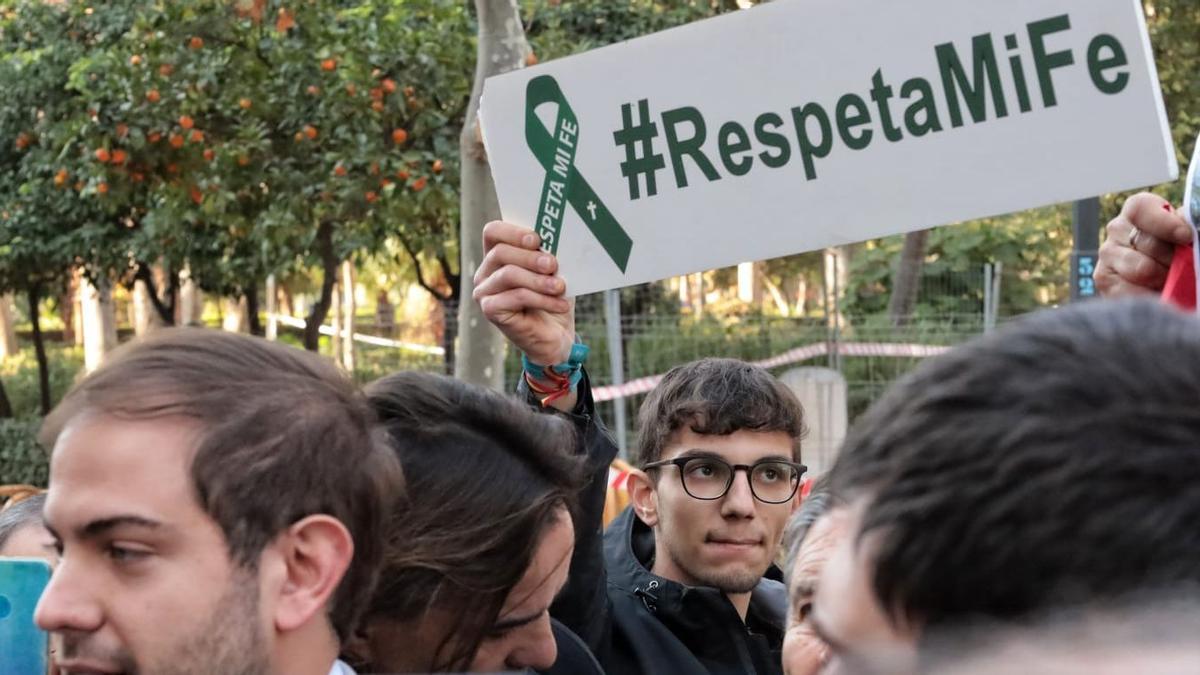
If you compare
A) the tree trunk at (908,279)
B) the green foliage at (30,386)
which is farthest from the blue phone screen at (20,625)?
the green foliage at (30,386)

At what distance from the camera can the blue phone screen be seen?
180 centimetres

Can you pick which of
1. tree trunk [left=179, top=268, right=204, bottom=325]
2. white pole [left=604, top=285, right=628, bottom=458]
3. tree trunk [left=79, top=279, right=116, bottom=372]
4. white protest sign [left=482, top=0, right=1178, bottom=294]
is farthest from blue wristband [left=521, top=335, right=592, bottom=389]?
tree trunk [left=179, top=268, right=204, bottom=325]

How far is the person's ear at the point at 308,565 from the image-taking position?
147 centimetres

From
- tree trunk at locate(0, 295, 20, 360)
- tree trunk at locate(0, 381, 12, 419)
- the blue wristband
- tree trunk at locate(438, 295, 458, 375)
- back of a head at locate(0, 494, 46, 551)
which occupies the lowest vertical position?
back of a head at locate(0, 494, 46, 551)

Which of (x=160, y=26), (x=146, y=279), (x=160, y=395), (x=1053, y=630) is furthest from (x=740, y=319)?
(x=1053, y=630)

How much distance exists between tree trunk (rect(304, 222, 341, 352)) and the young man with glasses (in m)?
6.80

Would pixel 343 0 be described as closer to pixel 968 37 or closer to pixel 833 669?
pixel 968 37

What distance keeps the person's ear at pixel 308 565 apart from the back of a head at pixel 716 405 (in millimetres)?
1624

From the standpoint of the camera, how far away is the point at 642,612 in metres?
2.79

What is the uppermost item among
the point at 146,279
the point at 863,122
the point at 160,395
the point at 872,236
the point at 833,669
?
the point at 146,279

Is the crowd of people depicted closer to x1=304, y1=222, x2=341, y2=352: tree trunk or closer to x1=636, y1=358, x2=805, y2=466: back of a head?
x1=636, y1=358, x2=805, y2=466: back of a head

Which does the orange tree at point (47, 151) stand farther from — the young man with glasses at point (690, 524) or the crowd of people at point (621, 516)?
the crowd of people at point (621, 516)

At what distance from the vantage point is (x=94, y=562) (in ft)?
4.71

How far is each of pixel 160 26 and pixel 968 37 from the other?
25.2 ft
